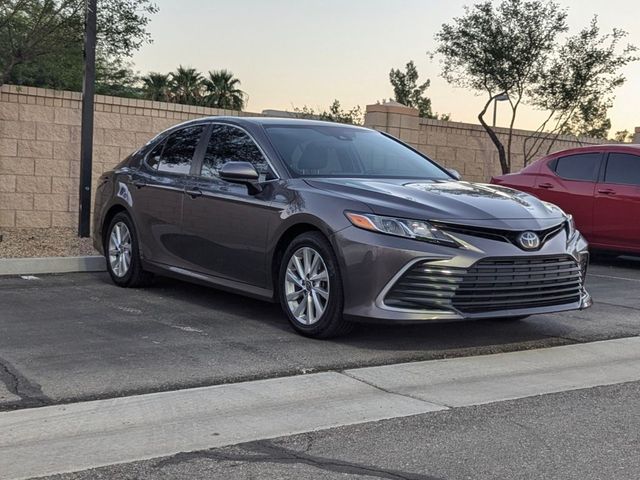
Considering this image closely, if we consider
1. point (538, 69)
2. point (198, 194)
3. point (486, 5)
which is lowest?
point (198, 194)

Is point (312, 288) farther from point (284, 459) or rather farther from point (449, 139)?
point (449, 139)

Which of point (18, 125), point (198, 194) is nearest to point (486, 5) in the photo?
point (18, 125)

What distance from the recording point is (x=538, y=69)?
70.7 feet

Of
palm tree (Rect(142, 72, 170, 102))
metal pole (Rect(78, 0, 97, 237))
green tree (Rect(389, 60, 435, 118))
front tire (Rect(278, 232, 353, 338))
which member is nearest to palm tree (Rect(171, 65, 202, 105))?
palm tree (Rect(142, 72, 170, 102))

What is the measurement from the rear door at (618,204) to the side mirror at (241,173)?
20.0ft

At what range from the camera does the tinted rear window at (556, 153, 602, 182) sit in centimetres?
1146

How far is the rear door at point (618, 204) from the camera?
10.9 m

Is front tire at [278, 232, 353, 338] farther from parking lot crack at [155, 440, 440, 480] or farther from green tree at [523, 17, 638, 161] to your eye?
green tree at [523, 17, 638, 161]

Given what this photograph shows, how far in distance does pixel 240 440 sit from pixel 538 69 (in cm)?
1917

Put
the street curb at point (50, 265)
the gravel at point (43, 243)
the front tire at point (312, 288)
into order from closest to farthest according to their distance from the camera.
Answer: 1. the front tire at point (312, 288)
2. the street curb at point (50, 265)
3. the gravel at point (43, 243)

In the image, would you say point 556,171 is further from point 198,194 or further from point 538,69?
point 538,69

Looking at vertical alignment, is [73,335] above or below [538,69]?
below

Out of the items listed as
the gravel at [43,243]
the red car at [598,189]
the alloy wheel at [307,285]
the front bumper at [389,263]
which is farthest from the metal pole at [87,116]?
the front bumper at [389,263]

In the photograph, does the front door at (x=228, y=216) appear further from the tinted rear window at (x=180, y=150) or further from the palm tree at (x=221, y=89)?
the palm tree at (x=221, y=89)
